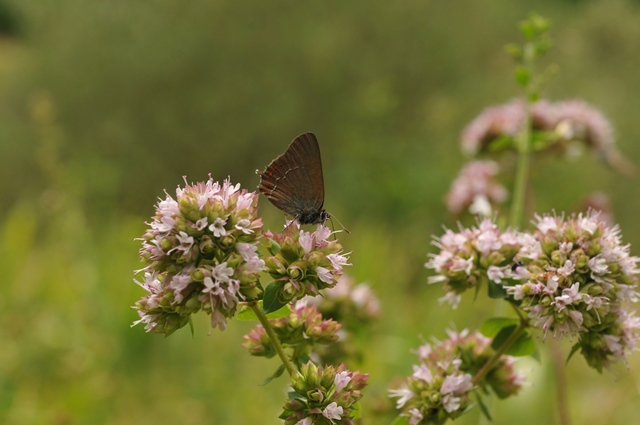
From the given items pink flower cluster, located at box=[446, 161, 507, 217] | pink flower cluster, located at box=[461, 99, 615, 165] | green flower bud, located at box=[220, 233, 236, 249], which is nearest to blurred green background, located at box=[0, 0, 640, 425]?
pink flower cluster, located at box=[461, 99, 615, 165]

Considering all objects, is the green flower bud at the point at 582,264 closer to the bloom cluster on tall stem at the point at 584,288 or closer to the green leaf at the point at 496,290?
the bloom cluster on tall stem at the point at 584,288

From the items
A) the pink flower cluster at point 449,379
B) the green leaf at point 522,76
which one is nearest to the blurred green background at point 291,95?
the green leaf at point 522,76

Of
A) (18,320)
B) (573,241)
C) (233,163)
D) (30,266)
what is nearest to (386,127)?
(233,163)

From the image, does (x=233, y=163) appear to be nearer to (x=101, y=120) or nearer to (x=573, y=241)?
(x=101, y=120)

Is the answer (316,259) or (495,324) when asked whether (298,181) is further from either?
(495,324)

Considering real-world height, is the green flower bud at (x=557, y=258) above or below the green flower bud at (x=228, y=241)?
below

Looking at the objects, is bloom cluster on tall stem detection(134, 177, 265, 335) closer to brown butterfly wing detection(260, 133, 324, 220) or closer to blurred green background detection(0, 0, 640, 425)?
brown butterfly wing detection(260, 133, 324, 220)
